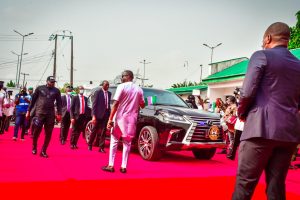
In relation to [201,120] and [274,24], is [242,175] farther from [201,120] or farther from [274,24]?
[201,120]

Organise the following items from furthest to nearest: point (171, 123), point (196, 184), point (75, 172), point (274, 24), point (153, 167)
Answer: point (171, 123) → point (153, 167) → point (75, 172) → point (196, 184) → point (274, 24)

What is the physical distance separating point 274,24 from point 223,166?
579 centimetres

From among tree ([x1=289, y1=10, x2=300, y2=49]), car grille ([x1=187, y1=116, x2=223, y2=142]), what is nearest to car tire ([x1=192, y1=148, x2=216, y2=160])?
car grille ([x1=187, y1=116, x2=223, y2=142])

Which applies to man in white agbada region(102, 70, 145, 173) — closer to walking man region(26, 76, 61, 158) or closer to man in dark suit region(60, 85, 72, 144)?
walking man region(26, 76, 61, 158)

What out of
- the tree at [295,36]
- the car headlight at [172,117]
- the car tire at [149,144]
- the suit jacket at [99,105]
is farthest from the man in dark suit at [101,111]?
the tree at [295,36]

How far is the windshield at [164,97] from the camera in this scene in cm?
998

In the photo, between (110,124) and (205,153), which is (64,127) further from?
(110,124)

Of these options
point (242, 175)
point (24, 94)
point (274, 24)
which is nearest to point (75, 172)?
point (242, 175)

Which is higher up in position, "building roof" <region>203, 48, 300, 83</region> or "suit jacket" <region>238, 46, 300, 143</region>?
"building roof" <region>203, 48, 300, 83</region>

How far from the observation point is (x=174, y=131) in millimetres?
8492

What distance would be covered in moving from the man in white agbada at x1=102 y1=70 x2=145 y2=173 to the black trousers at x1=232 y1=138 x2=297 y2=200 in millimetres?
4020

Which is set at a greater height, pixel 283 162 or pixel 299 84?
pixel 299 84

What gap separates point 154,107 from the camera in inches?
364

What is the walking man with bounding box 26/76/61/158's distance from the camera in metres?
8.70
